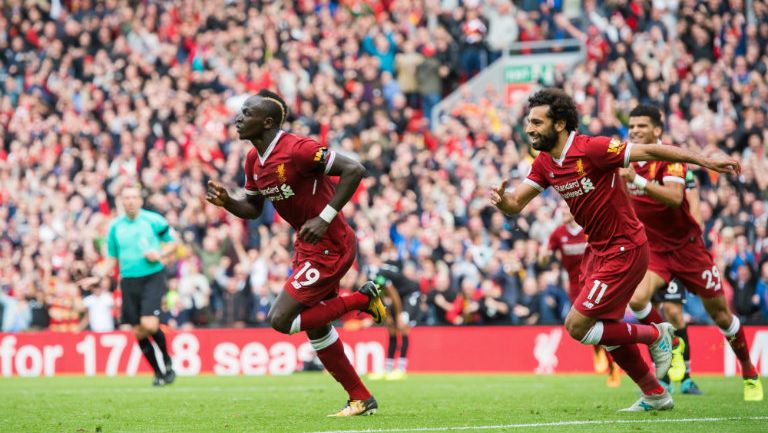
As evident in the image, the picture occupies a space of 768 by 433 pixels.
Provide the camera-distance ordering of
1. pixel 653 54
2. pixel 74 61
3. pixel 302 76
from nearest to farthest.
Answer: pixel 653 54
pixel 302 76
pixel 74 61

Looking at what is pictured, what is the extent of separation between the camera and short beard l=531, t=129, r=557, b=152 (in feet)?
33.6

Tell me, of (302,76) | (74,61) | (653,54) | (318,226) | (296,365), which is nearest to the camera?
(318,226)

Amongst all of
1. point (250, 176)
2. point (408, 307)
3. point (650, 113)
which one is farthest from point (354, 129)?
point (250, 176)

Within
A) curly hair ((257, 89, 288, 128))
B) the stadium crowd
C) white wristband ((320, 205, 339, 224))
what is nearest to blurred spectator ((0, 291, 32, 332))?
the stadium crowd

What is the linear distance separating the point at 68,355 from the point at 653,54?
12681mm

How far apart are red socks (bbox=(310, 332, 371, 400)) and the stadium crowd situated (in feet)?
32.2

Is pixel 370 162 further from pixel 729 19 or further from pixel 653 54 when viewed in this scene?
pixel 729 19

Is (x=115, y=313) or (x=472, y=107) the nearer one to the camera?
(x=115, y=313)

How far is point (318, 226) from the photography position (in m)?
10.3

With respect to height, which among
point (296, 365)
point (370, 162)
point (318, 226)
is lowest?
point (296, 365)

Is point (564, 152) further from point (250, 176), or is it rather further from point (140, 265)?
point (140, 265)

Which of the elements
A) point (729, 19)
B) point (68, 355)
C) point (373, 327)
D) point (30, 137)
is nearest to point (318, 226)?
point (373, 327)

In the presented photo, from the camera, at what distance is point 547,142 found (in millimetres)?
10250

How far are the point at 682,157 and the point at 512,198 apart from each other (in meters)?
1.50
